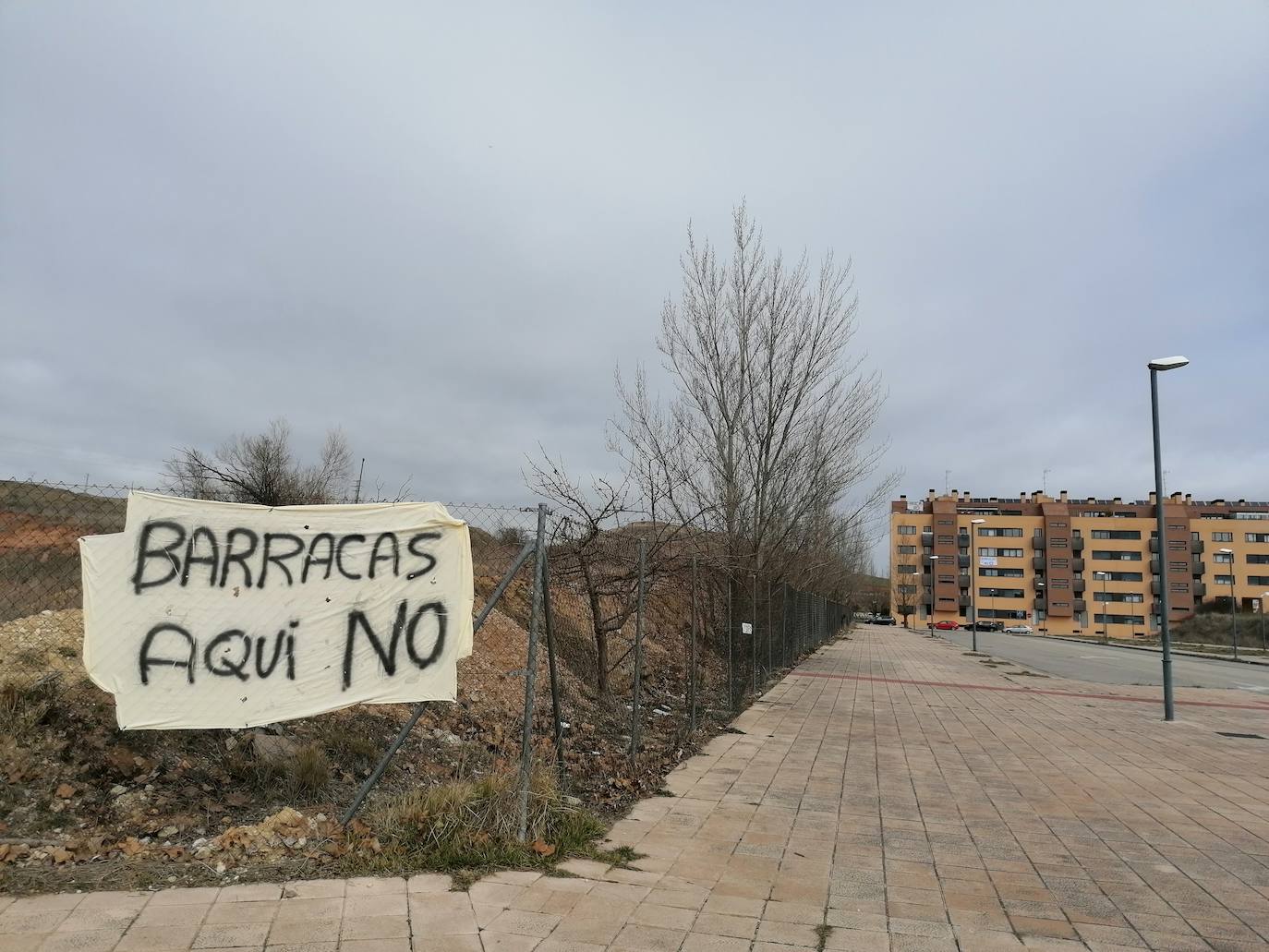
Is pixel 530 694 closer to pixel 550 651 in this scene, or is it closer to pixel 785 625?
pixel 550 651

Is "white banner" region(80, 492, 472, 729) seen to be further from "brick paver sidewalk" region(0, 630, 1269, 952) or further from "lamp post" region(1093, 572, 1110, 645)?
"lamp post" region(1093, 572, 1110, 645)

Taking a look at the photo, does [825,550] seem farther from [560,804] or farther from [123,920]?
[123,920]

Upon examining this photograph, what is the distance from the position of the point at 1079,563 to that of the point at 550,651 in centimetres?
10365

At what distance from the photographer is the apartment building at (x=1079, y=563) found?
304 ft

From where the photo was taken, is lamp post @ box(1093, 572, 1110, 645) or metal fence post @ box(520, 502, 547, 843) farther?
lamp post @ box(1093, 572, 1110, 645)

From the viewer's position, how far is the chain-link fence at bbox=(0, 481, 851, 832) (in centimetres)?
521

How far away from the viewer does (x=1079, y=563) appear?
9488cm

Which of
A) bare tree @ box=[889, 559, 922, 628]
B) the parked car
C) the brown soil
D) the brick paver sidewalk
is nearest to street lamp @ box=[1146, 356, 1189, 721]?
the brick paver sidewalk

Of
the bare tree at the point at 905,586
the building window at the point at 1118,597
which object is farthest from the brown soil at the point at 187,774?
the building window at the point at 1118,597

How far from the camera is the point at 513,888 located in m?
3.96

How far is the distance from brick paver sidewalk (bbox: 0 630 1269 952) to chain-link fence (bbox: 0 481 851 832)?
92 centimetres

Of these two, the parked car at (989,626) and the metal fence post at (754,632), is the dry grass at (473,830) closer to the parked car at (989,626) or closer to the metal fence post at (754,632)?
the metal fence post at (754,632)

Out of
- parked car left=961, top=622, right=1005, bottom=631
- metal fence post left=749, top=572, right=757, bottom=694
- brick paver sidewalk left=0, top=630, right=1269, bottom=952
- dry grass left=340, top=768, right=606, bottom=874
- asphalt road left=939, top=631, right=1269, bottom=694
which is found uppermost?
metal fence post left=749, top=572, right=757, bottom=694

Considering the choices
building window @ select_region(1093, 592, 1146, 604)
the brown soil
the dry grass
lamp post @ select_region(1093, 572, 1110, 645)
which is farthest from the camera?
building window @ select_region(1093, 592, 1146, 604)
